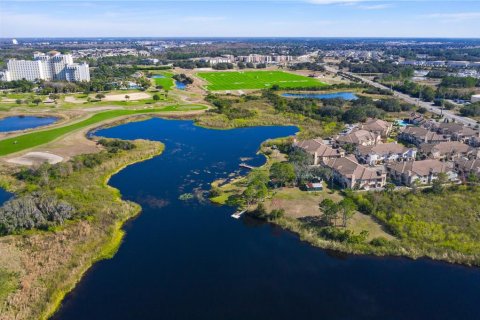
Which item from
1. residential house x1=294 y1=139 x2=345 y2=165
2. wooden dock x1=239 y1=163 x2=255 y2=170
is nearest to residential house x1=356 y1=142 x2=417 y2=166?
residential house x1=294 y1=139 x2=345 y2=165

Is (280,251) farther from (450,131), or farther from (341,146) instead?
(450,131)

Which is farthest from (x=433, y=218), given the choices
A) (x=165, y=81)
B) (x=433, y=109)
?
(x=165, y=81)

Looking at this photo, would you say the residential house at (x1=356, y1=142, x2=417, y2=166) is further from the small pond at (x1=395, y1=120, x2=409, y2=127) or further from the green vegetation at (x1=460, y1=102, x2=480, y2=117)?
the green vegetation at (x1=460, y1=102, x2=480, y2=117)

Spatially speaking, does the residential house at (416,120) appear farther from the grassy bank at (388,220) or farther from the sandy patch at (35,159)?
the sandy patch at (35,159)

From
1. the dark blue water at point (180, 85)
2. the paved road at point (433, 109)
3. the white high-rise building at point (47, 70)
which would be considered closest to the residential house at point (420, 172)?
the paved road at point (433, 109)

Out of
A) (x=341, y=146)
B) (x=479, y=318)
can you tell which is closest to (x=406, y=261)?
(x=479, y=318)
